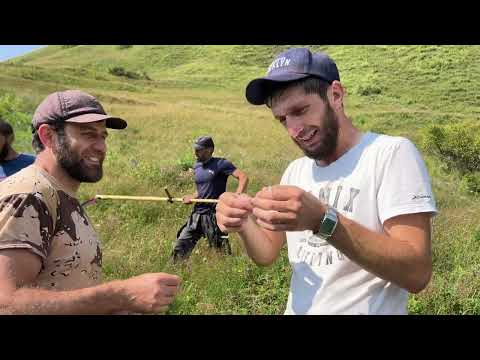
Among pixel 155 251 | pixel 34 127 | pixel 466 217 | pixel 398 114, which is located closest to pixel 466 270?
pixel 466 217

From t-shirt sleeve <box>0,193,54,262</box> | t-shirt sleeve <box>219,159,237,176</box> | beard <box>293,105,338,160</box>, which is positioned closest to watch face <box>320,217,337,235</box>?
beard <box>293,105,338,160</box>

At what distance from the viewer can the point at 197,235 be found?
7.07m

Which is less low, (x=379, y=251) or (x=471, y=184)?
(x=379, y=251)

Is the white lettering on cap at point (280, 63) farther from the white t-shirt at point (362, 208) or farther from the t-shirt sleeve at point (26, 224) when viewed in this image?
the t-shirt sleeve at point (26, 224)

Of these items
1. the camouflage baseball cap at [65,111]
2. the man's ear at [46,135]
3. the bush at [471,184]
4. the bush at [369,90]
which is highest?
the camouflage baseball cap at [65,111]

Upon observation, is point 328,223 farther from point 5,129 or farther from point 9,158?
point 5,129

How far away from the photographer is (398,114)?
78.9 feet

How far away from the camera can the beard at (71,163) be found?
91.1 inches

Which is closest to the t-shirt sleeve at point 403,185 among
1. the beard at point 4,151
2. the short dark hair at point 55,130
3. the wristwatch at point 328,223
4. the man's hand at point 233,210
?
the wristwatch at point 328,223

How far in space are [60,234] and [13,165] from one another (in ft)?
9.66

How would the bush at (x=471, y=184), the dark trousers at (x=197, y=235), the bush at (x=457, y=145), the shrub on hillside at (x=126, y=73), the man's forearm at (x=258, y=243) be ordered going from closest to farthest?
the man's forearm at (x=258, y=243), the dark trousers at (x=197, y=235), the bush at (x=471, y=184), the bush at (x=457, y=145), the shrub on hillside at (x=126, y=73)

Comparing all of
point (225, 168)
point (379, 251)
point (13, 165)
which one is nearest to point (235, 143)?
point (225, 168)

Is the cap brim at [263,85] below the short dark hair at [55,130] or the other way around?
the other way around
